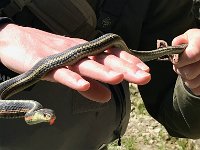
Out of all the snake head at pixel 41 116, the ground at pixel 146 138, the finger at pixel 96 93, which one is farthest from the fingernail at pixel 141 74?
the ground at pixel 146 138

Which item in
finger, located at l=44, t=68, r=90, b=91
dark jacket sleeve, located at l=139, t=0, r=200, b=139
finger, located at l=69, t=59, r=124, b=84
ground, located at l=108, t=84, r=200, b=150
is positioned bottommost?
ground, located at l=108, t=84, r=200, b=150

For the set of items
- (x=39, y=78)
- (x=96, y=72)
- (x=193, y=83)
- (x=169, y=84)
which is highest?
(x=96, y=72)

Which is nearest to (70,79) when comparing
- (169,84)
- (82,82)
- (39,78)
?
(82,82)

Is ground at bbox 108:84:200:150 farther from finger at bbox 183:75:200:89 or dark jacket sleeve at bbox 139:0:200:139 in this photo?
finger at bbox 183:75:200:89

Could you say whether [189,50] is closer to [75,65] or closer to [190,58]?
[190,58]

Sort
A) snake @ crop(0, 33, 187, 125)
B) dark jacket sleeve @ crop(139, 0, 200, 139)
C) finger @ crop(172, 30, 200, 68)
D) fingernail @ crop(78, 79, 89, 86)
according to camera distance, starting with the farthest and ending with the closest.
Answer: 1. dark jacket sleeve @ crop(139, 0, 200, 139)
2. finger @ crop(172, 30, 200, 68)
3. snake @ crop(0, 33, 187, 125)
4. fingernail @ crop(78, 79, 89, 86)

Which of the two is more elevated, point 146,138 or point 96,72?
A: point 96,72

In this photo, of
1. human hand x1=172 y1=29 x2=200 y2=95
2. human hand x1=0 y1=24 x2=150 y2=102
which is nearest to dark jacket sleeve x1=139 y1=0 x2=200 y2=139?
human hand x1=172 y1=29 x2=200 y2=95
